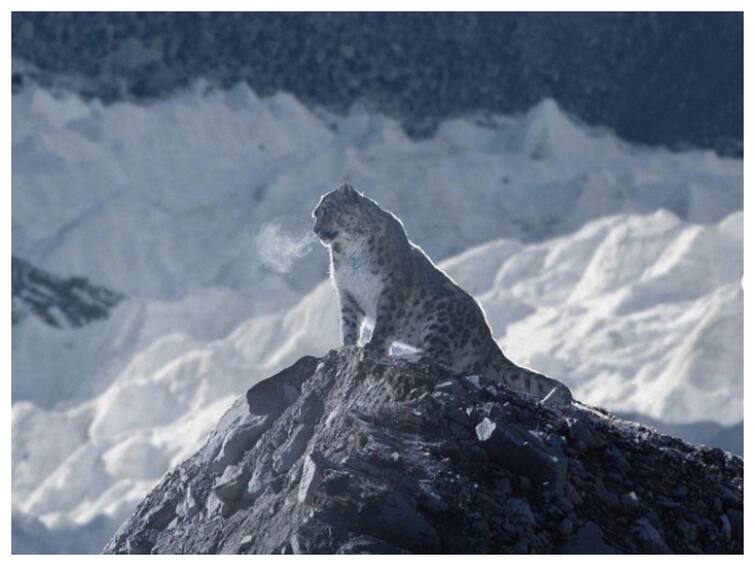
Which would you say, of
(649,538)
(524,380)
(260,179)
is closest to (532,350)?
(260,179)

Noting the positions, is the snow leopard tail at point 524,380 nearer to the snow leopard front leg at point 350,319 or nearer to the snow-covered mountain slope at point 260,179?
the snow leopard front leg at point 350,319

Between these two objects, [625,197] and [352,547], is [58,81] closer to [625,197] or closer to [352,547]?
[625,197]

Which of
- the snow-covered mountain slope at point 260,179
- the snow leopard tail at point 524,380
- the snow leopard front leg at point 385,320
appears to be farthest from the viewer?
the snow-covered mountain slope at point 260,179

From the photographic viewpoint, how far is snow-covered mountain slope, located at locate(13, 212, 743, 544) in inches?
3314

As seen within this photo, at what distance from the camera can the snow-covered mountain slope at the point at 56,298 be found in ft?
342

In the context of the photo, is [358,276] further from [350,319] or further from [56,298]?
[56,298]

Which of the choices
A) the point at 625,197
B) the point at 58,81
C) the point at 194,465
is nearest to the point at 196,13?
the point at 58,81

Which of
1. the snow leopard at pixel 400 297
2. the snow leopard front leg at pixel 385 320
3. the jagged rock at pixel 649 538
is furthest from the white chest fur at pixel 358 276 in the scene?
the jagged rock at pixel 649 538

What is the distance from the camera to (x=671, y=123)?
120 metres

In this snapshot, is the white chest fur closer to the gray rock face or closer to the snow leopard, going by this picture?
the snow leopard

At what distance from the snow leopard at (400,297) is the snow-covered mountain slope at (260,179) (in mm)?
76623

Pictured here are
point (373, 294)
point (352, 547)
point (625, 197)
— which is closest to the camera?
point (352, 547)

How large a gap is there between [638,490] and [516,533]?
198 centimetres

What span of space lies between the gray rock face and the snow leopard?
0.71 metres
